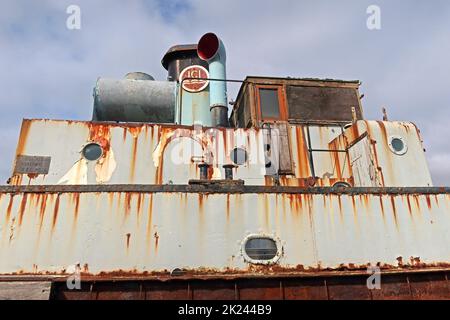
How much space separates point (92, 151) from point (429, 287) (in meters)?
7.13

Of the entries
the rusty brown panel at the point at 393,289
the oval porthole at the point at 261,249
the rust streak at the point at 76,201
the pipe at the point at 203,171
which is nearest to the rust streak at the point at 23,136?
the rust streak at the point at 76,201

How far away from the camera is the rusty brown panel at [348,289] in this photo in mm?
5605

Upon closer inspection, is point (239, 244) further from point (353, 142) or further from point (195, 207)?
point (353, 142)

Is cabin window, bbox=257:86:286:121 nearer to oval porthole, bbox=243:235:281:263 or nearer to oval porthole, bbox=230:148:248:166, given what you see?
oval porthole, bbox=230:148:248:166

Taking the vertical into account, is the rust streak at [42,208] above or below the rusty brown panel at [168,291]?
above

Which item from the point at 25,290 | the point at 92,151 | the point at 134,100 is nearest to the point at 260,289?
the point at 25,290

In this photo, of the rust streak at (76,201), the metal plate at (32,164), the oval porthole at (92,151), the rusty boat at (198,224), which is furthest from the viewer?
the oval porthole at (92,151)

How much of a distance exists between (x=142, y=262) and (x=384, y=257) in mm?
4162

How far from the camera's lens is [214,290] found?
17.8ft

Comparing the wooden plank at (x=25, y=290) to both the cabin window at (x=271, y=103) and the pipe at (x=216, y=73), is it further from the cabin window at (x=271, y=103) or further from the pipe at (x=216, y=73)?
the cabin window at (x=271, y=103)

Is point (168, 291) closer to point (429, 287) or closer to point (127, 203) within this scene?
point (127, 203)

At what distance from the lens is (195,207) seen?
5879 millimetres

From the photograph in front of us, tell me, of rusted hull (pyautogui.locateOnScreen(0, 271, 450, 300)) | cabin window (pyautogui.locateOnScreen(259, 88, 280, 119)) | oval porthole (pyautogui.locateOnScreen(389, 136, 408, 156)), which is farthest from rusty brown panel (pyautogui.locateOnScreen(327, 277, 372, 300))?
cabin window (pyautogui.locateOnScreen(259, 88, 280, 119))

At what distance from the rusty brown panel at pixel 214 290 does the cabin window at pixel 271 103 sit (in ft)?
16.9
